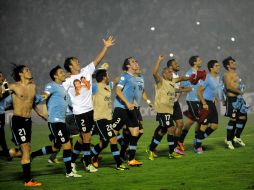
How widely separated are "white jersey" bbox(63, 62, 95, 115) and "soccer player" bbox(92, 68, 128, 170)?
414 mm

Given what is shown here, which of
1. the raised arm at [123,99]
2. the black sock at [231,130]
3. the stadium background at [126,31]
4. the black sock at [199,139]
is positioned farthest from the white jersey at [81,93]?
the stadium background at [126,31]

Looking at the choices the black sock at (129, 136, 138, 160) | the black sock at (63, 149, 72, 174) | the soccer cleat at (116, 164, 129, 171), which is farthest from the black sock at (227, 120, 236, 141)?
the black sock at (63, 149, 72, 174)

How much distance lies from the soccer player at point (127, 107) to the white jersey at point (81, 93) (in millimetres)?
726

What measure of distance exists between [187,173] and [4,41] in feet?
129

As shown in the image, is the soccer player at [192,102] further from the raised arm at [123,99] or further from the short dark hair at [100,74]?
the raised arm at [123,99]

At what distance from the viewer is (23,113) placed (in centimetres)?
1018

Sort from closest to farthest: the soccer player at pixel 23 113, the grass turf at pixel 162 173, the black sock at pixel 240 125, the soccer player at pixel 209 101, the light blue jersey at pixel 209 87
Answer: the grass turf at pixel 162 173 < the soccer player at pixel 23 113 < the soccer player at pixel 209 101 < the light blue jersey at pixel 209 87 < the black sock at pixel 240 125

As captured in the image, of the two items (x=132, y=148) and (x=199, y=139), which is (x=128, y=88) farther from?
(x=199, y=139)

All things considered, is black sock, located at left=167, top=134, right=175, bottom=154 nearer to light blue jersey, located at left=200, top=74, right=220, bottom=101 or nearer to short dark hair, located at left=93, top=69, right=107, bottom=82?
light blue jersey, located at left=200, top=74, right=220, bottom=101

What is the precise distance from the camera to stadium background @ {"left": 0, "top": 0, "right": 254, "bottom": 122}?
46219mm

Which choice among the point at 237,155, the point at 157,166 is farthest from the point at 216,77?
the point at 157,166

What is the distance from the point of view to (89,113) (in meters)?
11.4

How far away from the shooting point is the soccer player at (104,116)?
37.6 feet

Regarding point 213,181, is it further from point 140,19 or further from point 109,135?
point 140,19
